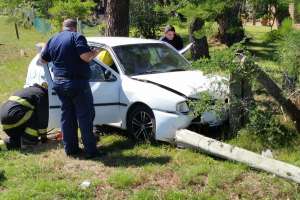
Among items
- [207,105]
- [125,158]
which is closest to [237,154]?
[207,105]

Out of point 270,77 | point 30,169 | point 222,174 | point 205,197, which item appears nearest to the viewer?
point 205,197

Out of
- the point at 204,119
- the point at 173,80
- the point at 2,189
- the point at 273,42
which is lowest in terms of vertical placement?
the point at 2,189

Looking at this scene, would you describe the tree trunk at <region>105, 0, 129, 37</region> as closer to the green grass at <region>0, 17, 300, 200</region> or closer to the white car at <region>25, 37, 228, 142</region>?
the white car at <region>25, 37, 228, 142</region>

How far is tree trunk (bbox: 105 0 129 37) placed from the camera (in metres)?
12.4

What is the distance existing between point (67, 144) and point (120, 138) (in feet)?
3.54

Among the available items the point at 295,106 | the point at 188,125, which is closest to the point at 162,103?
the point at 188,125

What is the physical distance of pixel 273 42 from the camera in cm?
644

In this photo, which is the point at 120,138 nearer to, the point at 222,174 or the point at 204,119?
the point at 204,119

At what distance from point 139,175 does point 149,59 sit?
2.78 metres

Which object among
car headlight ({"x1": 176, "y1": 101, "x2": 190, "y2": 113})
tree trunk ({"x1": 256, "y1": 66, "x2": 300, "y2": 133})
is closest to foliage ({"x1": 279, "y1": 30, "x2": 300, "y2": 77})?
tree trunk ({"x1": 256, "y1": 66, "x2": 300, "y2": 133})

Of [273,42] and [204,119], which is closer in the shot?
[273,42]

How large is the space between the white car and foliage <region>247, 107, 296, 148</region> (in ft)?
1.76

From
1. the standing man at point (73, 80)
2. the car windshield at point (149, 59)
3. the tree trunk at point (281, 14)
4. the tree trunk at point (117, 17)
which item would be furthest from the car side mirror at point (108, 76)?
the tree trunk at point (117, 17)

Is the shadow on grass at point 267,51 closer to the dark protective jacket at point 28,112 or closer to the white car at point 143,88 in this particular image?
the white car at point 143,88
